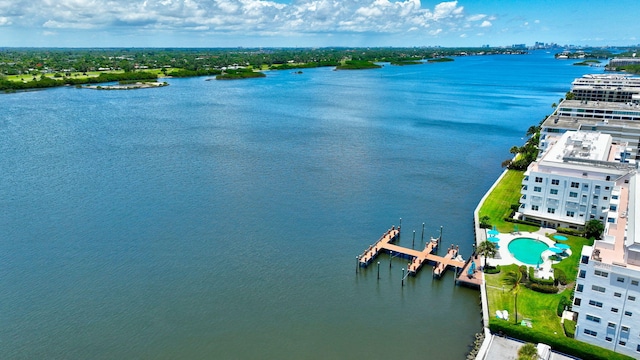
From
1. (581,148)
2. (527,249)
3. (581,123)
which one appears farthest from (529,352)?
(581,123)

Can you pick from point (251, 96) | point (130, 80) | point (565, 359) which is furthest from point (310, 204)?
point (130, 80)

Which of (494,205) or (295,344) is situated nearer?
(295,344)

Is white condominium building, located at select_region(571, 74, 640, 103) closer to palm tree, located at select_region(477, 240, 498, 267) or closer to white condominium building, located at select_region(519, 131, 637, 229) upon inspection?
white condominium building, located at select_region(519, 131, 637, 229)

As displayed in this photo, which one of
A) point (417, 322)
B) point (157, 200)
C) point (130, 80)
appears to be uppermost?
point (130, 80)

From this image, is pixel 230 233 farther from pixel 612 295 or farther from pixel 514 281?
pixel 612 295

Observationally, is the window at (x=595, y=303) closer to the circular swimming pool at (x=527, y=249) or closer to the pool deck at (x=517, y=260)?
the pool deck at (x=517, y=260)

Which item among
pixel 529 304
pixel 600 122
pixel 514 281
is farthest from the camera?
pixel 600 122

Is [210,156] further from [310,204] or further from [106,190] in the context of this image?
[310,204]

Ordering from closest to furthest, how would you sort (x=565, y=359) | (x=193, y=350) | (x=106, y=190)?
(x=565, y=359)
(x=193, y=350)
(x=106, y=190)
